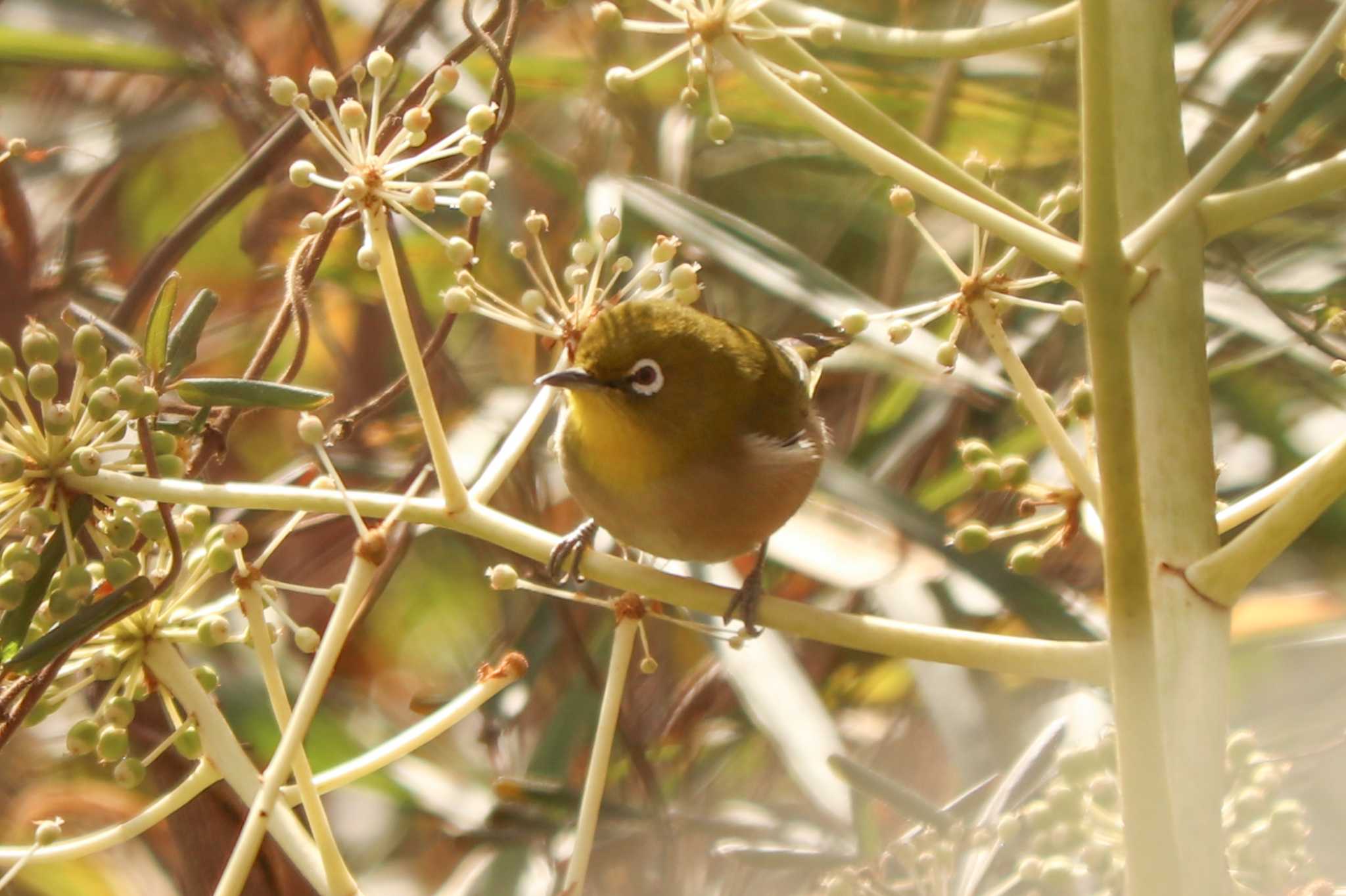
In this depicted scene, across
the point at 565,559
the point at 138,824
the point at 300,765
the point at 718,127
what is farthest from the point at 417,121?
the point at 138,824

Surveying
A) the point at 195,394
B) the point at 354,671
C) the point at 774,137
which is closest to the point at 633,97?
the point at 774,137

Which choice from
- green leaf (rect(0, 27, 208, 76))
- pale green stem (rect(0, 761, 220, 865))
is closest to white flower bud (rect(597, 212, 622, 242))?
pale green stem (rect(0, 761, 220, 865))

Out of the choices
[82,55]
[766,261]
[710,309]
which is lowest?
[766,261]

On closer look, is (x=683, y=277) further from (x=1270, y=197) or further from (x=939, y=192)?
(x=1270, y=197)

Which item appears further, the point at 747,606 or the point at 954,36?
the point at 747,606

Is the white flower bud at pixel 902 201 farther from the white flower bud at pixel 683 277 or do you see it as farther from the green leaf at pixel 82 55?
the green leaf at pixel 82 55

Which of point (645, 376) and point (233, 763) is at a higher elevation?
point (645, 376)

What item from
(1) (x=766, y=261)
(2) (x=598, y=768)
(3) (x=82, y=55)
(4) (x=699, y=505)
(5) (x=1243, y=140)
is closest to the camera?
(5) (x=1243, y=140)

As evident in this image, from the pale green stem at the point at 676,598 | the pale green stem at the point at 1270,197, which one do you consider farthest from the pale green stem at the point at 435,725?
the pale green stem at the point at 1270,197
